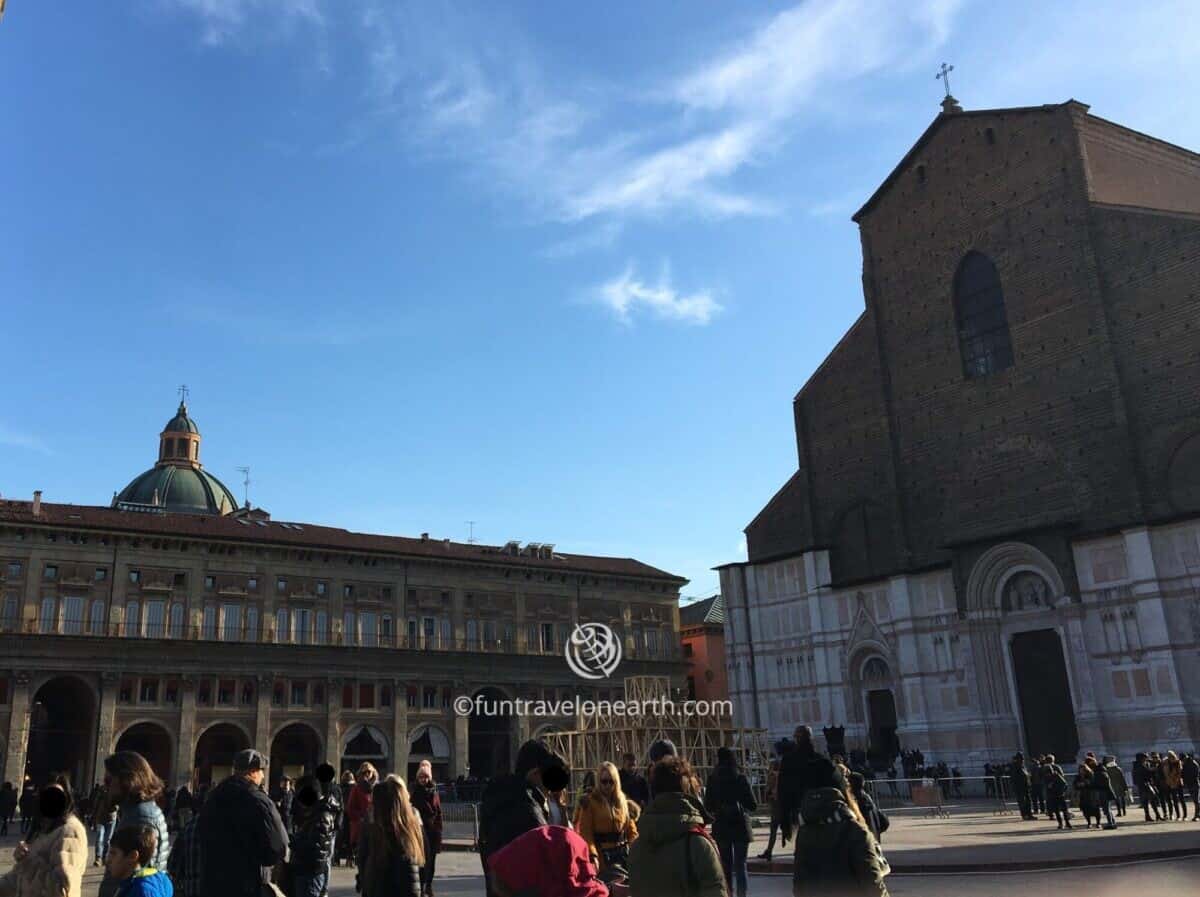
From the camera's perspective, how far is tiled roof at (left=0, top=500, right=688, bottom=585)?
46028 millimetres

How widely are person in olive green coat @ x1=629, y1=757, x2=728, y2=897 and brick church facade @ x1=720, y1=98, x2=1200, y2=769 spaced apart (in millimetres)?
29052

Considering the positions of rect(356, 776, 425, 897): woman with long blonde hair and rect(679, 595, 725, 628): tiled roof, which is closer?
rect(356, 776, 425, 897): woman with long blonde hair

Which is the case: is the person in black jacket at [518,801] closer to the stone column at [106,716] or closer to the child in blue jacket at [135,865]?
the child in blue jacket at [135,865]

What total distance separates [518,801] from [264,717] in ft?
149

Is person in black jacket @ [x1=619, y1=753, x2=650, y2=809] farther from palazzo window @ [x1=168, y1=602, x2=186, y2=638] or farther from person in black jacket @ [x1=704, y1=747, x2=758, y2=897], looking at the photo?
palazzo window @ [x1=168, y1=602, x2=186, y2=638]

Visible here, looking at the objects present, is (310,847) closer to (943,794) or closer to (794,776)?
(794,776)

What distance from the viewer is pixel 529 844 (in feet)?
14.1

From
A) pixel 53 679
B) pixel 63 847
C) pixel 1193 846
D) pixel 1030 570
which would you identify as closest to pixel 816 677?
pixel 1030 570

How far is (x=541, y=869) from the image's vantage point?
4.25 metres

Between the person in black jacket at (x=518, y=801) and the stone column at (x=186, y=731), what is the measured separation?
4389 centimetres

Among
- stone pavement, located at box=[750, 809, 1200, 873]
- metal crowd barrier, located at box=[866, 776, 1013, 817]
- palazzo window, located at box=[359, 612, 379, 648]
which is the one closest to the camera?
stone pavement, located at box=[750, 809, 1200, 873]

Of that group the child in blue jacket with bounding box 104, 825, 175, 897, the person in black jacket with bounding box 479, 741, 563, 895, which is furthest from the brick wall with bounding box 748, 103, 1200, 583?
the child in blue jacket with bounding box 104, 825, 175, 897

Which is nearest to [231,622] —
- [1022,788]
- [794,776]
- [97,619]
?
[97,619]

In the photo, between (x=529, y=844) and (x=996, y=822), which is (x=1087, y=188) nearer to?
(x=996, y=822)
